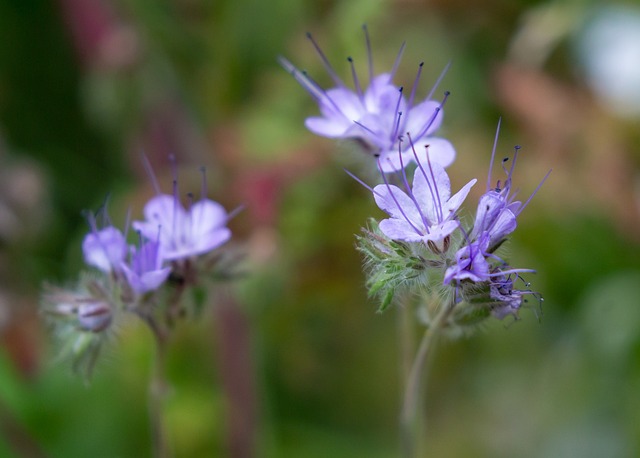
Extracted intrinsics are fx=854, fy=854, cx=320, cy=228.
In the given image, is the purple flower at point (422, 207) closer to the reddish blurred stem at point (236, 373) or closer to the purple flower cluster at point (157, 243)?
the purple flower cluster at point (157, 243)

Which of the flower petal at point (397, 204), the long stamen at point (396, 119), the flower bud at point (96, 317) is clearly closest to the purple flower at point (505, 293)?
the flower petal at point (397, 204)

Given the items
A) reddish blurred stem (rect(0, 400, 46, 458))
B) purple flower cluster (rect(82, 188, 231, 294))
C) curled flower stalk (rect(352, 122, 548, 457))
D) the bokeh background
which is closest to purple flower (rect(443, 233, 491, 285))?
curled flower stalk (rect(352, 122, 548, 457))

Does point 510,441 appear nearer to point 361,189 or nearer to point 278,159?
point 361,189

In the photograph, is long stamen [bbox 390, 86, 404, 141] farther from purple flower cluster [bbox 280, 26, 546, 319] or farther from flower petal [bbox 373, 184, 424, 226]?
flower petal [bbox 373, 184, 424, 226]

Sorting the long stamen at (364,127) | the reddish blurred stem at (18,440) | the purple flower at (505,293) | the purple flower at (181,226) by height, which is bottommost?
the reddish blurred stem at (18,440)

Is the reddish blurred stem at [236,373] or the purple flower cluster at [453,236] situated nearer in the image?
the purple flower cluster at [453,236]

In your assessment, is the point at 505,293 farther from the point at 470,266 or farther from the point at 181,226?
the point at 181,226
